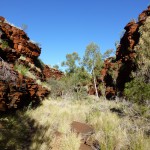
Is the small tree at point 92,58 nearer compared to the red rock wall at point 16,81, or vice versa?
the red rock wall at point 16,81

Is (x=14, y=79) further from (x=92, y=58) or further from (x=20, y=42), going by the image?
(x=92, y=58)

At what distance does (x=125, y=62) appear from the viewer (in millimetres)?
28234

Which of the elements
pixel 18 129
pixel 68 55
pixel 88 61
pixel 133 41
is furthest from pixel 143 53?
pixel 68 55

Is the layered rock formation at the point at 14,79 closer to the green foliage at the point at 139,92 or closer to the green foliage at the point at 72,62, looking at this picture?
the green foliage at the point at 139,92

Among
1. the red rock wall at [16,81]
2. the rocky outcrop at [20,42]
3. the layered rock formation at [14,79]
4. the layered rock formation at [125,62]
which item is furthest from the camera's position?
the layered rock formation at [125,62]

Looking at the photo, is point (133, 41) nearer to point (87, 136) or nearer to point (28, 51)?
point (28, 51)

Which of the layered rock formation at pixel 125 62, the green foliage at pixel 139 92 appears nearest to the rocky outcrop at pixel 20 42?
the green foliage at pixel 139 92

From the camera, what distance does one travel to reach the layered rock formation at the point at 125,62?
2646cm

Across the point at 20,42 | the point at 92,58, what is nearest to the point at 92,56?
the point at 92,58

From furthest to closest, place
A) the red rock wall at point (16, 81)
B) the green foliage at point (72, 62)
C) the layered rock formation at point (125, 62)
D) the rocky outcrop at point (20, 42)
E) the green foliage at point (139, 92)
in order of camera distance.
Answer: the green foliage at point (72, 62) < the layered rock formation at point (125, 62) < the rocky outcrop at point (20, 42) < the green foliage at point (139, 92) < the red rock wall at point (16, 81)

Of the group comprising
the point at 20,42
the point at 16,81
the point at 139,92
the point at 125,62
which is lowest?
the point at 139,92

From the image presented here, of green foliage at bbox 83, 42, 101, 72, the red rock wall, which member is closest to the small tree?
green foliage at bbox 83, 42, 101, 72

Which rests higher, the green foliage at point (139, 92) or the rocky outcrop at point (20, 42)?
the rocky outcrop at point (20, 42)

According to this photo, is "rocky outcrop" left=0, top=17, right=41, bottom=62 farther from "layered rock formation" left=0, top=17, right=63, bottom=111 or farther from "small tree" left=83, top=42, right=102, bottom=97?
"small tree" left=83, top=42, right=102, bottom=97
